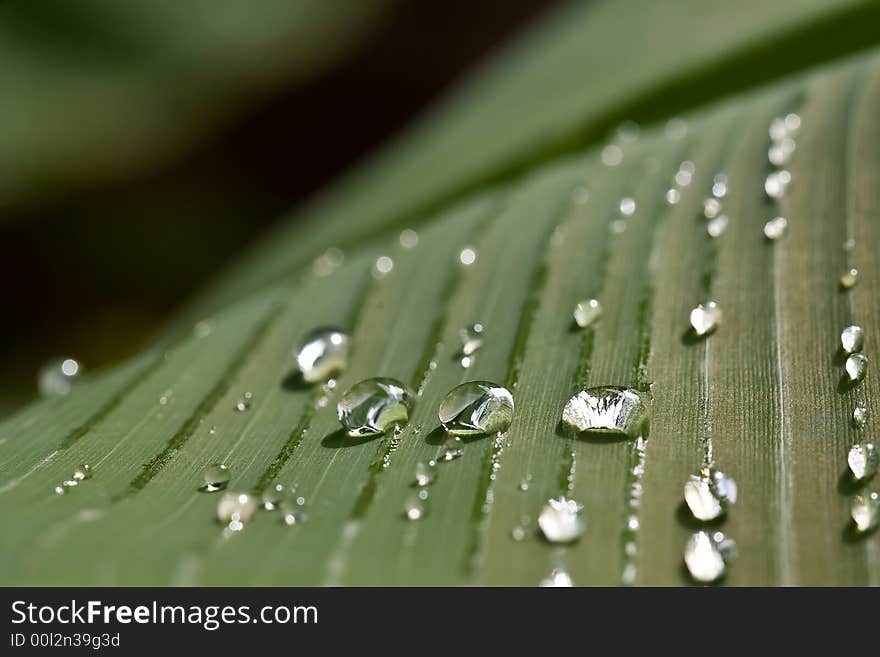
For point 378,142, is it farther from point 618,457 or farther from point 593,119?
point 618,457

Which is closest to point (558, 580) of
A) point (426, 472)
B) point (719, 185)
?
point (426, 472)

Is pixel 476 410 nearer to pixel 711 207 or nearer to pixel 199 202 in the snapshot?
pixel 711 207

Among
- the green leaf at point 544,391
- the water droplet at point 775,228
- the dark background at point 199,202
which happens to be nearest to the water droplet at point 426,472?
the green leaf at point 544,391

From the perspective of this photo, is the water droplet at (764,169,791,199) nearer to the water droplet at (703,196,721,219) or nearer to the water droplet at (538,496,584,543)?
the water droplet at (703,196,721,219)

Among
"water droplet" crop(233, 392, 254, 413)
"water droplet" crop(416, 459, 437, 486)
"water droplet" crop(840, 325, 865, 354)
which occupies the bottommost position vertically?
"water droplet" crop(416, 459, 437, 486)

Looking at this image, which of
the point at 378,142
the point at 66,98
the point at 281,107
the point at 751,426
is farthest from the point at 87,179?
the point at 751,426

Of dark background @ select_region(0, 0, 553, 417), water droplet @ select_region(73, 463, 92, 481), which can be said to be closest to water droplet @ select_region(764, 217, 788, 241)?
water droplet @ select_region(73, 463, 92, 481)

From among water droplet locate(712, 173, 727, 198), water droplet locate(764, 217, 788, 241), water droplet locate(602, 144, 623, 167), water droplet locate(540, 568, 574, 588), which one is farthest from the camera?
water droplet locate(602, 144, 623, 167)
